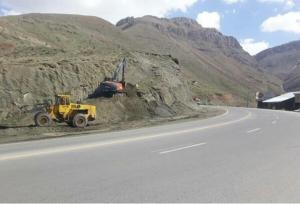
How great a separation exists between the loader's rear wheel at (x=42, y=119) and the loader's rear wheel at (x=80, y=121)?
151cm

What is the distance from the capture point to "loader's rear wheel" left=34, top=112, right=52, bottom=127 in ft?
96.0

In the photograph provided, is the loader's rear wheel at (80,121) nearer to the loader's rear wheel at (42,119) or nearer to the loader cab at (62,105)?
the loader cab at (62,105)

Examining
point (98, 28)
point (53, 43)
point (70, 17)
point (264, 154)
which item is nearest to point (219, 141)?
point (264, 154)

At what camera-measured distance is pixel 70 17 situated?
17425 cm

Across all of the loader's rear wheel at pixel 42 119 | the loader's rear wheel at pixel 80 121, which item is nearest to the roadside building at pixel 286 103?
the loader's rear wheel at pixel 80 121

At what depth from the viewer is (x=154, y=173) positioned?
437 inches

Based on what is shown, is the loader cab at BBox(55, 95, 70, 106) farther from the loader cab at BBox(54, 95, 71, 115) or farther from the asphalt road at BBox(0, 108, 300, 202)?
the asphalt road at BBox(0, 108, 300, 202)

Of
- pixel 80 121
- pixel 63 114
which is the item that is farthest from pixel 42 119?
pixel 80 121

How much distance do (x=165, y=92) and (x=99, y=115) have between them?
35.8 feet

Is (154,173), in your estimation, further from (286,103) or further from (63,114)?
(286,103)

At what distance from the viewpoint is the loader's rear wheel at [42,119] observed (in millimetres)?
29266

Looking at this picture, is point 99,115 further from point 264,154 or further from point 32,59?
point 264,154

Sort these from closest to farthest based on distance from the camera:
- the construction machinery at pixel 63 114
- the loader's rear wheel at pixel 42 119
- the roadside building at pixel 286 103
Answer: the loader's rear wheel at pixel 42 119, the construction machinery at pixel 63 114, the roadside building at pixel 286 103

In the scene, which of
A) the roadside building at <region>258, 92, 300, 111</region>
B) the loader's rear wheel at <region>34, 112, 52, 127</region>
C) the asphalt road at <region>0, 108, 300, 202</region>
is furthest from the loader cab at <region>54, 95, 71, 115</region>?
the roadside building at <region>258, 92, 300, 111</region>
